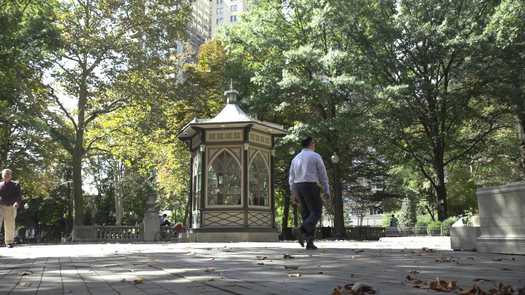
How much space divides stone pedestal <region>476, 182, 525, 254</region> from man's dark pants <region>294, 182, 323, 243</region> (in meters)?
3.00

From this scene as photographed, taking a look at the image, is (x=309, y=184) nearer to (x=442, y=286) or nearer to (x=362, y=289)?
(x=442, y=286)

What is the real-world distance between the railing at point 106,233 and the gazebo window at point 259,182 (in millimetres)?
8136

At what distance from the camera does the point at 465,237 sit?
35.0 feet

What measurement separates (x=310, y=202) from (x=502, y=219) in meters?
3.35

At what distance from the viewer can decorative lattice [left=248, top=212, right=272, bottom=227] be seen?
19516 mm

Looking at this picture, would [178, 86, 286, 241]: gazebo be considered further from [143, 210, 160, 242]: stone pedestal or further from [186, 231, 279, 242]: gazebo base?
[143, 210, 160, 242]: stone pedestal

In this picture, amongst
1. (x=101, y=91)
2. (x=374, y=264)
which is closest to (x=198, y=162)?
(x=101, y=91)

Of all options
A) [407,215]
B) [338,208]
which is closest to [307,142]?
[338,208]

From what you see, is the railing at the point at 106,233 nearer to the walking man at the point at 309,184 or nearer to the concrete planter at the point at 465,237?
the walking man at the point at 309,184

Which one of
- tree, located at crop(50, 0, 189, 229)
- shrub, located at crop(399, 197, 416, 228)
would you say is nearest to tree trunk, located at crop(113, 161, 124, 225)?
tree, located at crop(50, 0, 189, 229)

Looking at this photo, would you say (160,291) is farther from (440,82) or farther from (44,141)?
(44,141)

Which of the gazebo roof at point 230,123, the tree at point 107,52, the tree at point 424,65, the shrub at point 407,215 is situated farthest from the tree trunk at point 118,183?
the shrub at point 407,215

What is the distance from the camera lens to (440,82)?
27.8 meters

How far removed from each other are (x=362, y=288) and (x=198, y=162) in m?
16.9
